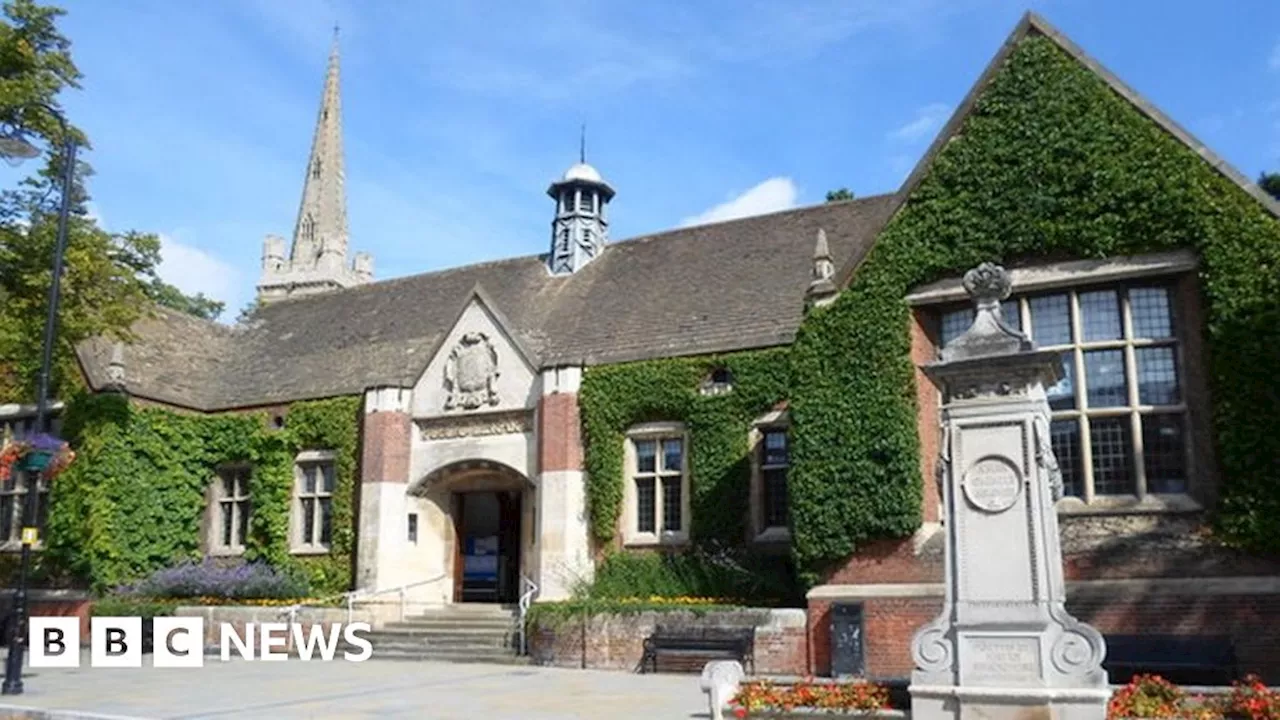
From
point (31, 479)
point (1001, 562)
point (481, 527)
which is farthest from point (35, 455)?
point (1001, 562)

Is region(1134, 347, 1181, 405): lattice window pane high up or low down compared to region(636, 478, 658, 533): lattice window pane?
up

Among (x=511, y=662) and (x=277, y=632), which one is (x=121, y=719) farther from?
(x=277, y=632)

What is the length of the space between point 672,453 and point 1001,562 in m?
12.4

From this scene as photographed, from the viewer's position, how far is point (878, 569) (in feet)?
53.1

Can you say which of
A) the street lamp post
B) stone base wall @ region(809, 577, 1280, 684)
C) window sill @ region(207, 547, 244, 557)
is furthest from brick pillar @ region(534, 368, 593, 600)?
the street lamp post

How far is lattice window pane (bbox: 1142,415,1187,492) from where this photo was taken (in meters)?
15.0

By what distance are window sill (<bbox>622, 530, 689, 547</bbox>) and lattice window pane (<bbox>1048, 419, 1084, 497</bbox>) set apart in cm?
771

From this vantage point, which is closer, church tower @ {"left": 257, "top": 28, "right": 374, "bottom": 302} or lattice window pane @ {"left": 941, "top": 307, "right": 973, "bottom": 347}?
lattice window pane @ {"left": 941, "top": 307, "right": 973, "bottom": 347}

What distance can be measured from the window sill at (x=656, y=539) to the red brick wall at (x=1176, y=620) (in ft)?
20.0

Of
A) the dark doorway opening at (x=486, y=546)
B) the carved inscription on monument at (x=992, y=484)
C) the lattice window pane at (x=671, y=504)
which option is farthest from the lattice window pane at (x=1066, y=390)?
the dark doorway opening at (x=486, y=546)

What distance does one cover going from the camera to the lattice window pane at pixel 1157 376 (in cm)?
1525

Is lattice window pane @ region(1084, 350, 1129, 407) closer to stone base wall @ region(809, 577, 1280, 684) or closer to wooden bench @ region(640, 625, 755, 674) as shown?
stone base wall @ region(809, 577, 1280, 684)

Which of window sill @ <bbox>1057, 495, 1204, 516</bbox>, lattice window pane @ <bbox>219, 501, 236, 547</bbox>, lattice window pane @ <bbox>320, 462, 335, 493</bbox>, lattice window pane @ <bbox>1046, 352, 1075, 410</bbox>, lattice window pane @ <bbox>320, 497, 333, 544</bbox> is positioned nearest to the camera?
window sill @ <bbox>1057, 495, 1204, 516</bbox>

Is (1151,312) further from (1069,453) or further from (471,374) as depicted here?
(471,374)
